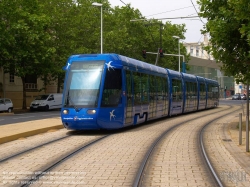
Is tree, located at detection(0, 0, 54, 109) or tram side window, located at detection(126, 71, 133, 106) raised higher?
tree, located at detection(0, 0, 54, 109)

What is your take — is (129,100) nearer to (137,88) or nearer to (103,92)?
(137,88)

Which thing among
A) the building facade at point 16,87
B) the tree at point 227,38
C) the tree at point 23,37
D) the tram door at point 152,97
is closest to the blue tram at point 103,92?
the tram door at point 152,97

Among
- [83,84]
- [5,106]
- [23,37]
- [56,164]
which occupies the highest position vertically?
[23,37]

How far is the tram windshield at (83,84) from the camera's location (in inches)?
592

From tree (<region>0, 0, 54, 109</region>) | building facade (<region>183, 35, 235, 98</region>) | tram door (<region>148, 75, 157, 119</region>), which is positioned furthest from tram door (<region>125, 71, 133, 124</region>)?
building facade (<region>183, 35, 235, 98</region>)

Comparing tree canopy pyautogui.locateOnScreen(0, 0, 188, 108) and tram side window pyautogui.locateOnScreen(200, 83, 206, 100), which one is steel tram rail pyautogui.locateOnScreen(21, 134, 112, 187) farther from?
tree canopy pyautogui.locateOnScreen(0, 0, 188, 108)

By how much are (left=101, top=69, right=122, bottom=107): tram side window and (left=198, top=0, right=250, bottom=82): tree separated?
3.87m

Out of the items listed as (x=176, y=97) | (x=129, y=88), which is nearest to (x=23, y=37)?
(x=176, y=97)

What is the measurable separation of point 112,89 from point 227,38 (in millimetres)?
4835

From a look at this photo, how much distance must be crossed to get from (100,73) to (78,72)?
0.82 m

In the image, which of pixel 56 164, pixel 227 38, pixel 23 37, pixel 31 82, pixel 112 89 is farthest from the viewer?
pixel 31 82

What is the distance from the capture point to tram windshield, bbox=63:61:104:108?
49.4ft

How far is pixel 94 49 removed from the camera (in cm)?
4744

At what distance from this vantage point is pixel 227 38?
16.6 metres
